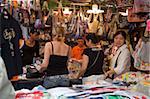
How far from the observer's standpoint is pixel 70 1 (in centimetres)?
305

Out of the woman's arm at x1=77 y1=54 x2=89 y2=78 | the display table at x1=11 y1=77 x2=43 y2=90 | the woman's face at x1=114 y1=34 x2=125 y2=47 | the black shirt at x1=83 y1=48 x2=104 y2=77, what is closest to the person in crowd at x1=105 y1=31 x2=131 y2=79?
the woman's face at x1=114 y1=34 x2=125 y2=47

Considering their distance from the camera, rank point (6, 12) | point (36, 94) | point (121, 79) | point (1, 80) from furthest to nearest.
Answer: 1. point (121, 79)
2. point (6, 12)
3. point (36, 94)
4. point (1, 80)

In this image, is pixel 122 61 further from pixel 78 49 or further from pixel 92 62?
pixel 78 49

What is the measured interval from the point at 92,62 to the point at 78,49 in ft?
0.69

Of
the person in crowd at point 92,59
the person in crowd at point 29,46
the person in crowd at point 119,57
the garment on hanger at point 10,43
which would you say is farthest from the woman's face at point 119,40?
the garment on hanger at point 10,43

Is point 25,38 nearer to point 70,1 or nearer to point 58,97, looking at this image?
point 70,1

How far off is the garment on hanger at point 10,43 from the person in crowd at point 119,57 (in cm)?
95

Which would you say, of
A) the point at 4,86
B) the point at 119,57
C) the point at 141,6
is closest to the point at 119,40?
the point at 119,57

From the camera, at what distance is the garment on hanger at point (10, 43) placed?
2846mm

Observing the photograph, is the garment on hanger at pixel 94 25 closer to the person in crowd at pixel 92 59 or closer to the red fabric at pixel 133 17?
the person in crowd at pixel 92 59

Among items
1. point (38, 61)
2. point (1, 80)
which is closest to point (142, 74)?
point (38, 61)

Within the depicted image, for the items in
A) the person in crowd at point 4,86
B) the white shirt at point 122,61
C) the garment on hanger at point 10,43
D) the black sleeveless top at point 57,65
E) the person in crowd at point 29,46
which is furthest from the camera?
the white shirt at point 122,61

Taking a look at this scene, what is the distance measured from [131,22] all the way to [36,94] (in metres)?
1.63

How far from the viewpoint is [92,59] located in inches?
128
